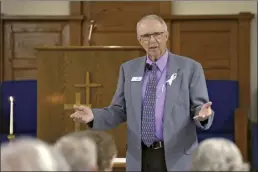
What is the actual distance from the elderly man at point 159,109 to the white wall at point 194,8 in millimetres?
3287

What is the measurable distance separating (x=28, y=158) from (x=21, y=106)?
4.03 m

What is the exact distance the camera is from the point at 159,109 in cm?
263

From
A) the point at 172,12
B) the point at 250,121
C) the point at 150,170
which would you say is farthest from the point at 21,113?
the point at 150,170

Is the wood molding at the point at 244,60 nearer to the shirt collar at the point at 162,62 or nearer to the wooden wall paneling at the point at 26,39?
the wooden wall paneling at the point at 26,39

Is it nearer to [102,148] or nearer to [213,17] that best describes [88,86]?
[102,148]

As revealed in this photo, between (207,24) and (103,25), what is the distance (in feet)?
3.71

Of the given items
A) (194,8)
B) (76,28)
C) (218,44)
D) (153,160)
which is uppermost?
(194,8)

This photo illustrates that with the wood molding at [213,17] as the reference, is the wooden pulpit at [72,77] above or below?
below

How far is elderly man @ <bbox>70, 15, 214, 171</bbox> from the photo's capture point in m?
2.59

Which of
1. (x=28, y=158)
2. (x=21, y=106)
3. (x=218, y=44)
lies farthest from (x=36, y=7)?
(x=28, y=158)

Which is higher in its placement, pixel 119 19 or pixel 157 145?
pixel 119 19

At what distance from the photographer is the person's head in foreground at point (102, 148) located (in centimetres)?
173

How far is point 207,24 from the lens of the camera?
5.85 meters

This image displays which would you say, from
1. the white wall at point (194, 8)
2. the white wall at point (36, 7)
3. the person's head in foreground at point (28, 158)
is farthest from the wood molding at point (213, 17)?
the person's head in foreground at point (28, 158)
